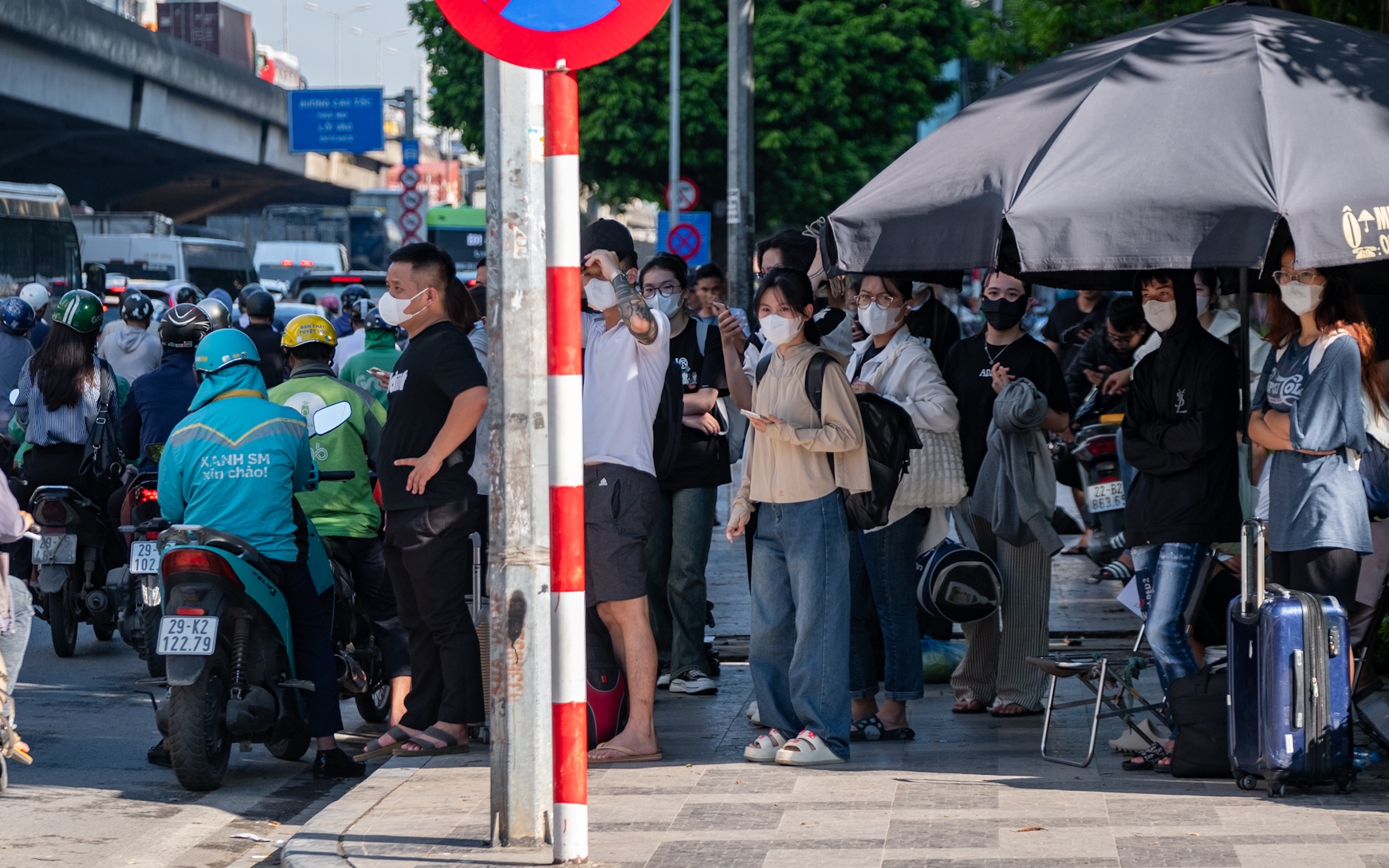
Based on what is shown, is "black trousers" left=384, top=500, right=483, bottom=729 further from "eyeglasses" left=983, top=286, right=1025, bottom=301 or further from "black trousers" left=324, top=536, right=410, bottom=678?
"eyeglasses" left=983, top=286, right=1025, bottom=301

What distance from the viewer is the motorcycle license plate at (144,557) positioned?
800 centimetres

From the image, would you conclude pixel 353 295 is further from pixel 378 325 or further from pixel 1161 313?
pixel 1161 313

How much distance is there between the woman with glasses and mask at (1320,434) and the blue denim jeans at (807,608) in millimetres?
1516

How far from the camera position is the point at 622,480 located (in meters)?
6.52

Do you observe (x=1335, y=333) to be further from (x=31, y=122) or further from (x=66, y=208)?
(x=31, y=122)

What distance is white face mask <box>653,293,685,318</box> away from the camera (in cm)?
833

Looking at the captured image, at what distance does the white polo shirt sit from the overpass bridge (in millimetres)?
29126

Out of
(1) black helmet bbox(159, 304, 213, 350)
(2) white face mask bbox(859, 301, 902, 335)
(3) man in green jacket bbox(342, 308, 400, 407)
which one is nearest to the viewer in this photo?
(2) white face mask bbox(859, 301, 902, 335)

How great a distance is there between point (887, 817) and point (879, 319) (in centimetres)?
217

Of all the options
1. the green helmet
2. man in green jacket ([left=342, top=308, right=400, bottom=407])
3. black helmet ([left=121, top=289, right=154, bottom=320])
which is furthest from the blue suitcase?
black helmet ([left=121, top=289, right=154, bottom=320])

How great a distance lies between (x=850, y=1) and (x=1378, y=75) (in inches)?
1062

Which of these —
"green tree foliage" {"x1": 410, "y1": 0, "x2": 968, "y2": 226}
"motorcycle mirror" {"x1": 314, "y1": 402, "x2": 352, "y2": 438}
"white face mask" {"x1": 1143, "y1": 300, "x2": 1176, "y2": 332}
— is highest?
"green tree foliage" {"x1": 410, "y1": 0, "x2": 968, "y2": 226}

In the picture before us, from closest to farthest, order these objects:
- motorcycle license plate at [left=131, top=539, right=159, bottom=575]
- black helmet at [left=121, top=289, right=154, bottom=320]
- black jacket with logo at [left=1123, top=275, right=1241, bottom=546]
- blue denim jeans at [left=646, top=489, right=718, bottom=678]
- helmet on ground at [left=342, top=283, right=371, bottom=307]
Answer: black jacket with logo at [left=1123, top=275, right=1241, bottom=546], motorcycle license plate at [left=131, top=539, right=159, bottom=575], blue denim jeans at [left=646, top=489, right=718, bottom=678], black helmet at [left=121, top=289, right=154, bottom=320], helmet on ground at [left=342, top=283, right=371, bottom=307]

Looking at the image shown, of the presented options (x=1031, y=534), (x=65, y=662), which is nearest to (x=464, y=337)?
(x=1031, y=534)
